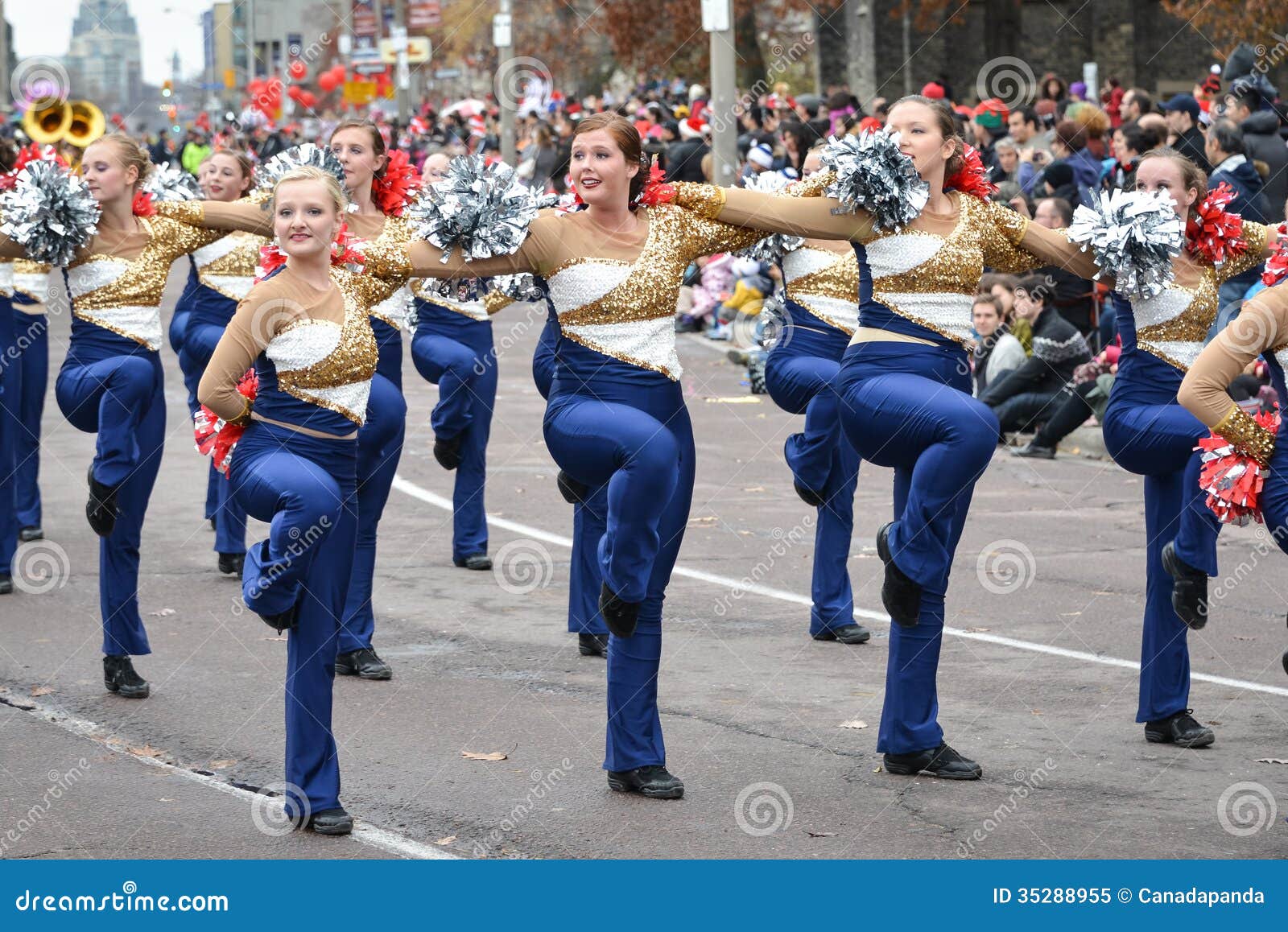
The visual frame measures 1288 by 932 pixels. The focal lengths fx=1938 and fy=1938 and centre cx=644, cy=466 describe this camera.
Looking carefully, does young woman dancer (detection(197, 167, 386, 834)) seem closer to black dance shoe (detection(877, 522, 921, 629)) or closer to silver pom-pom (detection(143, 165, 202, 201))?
black dance shoe (detection(877, 522, 921, 629))

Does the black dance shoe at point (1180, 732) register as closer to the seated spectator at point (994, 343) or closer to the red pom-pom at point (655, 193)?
the red pom-pom at point (655, 193)

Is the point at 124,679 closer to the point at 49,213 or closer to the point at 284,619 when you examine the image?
the point at 49,213

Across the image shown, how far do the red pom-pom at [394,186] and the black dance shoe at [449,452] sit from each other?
2098 mm

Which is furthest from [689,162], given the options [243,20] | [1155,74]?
[243,20]

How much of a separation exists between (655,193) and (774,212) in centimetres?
41

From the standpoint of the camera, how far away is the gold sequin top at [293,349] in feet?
19.8

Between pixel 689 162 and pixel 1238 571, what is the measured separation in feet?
43.2

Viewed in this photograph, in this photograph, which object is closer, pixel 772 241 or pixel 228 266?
pixel 772 241

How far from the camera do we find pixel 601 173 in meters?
6.39

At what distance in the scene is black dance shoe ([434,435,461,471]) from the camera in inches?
425

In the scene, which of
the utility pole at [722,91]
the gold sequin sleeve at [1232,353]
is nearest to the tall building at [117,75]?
the utility pole at [722,91]

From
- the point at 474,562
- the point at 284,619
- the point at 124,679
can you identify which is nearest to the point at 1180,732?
the point at 284,619

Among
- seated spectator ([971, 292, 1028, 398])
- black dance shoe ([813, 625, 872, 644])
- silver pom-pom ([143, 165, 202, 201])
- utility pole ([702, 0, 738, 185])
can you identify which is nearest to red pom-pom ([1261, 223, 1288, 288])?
black dance shoe ([813, 625, 872, 644])

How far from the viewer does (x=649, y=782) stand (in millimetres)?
6465
